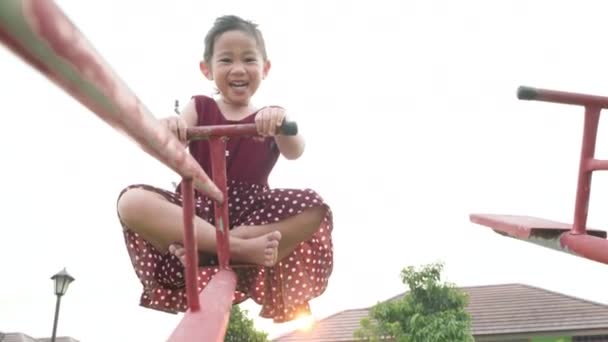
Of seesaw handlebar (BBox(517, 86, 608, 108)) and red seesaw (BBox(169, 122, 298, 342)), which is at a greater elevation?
seesaw handlebar (BBox(517, 86, 608, 108))

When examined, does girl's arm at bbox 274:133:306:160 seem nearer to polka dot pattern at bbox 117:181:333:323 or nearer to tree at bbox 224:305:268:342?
polka dot pattern at bbox 117:181:333:323

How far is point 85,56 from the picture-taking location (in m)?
0.49

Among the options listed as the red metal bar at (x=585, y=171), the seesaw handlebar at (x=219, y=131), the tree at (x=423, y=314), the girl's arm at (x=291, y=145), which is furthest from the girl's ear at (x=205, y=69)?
the tree at (x=423, y=314)

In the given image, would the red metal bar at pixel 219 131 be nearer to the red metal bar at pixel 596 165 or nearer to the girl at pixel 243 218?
the girl at pixel 243 218

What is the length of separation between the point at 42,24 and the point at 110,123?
0.65ft

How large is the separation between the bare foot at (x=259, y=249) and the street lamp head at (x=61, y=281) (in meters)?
7.30

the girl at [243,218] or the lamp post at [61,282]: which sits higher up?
the girl at [243,218]

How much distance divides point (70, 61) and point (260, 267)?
159 cm

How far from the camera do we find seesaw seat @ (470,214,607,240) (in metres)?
2.02

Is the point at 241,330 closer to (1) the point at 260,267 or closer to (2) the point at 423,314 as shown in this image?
(2) the point at 423,314

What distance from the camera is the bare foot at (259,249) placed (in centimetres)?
174

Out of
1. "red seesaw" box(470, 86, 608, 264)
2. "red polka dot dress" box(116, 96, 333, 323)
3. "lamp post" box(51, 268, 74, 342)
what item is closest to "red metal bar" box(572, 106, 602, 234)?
"red seesaw" box(470, 86, 608, 264)

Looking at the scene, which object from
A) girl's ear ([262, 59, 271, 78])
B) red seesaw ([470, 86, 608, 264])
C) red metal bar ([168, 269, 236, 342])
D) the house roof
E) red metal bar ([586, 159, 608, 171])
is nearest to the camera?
red metal bar ([168, 269, 236, 342])

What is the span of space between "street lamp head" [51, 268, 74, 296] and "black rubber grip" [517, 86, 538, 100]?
25.4 ft
